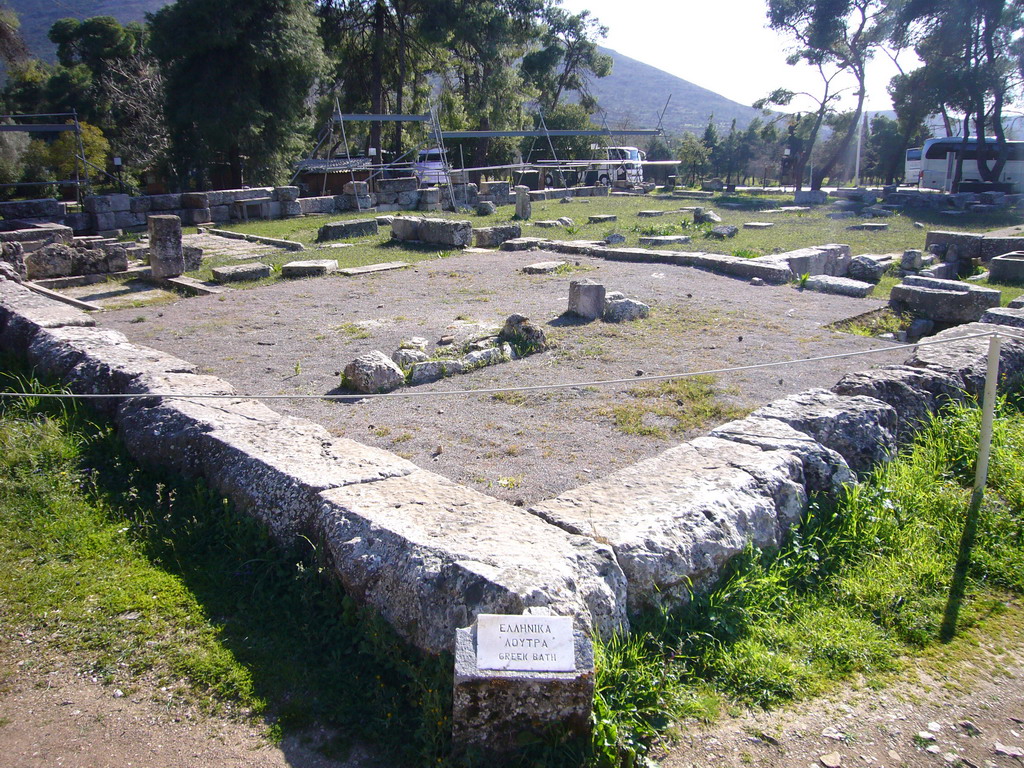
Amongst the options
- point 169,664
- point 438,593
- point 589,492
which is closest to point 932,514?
point 589,492

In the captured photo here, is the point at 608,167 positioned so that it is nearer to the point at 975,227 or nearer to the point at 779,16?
the point at 779,16

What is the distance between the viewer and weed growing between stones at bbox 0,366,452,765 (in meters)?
2.82

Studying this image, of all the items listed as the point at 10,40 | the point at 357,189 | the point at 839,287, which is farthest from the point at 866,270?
the point at 10,40

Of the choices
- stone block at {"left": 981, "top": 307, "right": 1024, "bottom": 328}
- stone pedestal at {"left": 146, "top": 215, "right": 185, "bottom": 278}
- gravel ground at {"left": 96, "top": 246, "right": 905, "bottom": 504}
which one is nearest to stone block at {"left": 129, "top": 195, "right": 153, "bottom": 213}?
stone pedestal at {"left": 146, "top": 215, "right": 185, "bottom": 278}

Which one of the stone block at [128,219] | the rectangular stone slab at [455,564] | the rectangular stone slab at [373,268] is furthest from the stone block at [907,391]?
the stone block at [128,219]

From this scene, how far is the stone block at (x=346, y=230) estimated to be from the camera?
1659cm

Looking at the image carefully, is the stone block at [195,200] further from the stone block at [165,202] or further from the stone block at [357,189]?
the stone block at [357,189]

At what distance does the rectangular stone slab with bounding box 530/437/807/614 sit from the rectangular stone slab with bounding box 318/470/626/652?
0.17m

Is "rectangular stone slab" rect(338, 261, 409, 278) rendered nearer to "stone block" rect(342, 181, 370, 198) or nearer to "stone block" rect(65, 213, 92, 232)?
"stone block" rect(65, 213, 92, 232)

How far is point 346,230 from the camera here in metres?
16.9

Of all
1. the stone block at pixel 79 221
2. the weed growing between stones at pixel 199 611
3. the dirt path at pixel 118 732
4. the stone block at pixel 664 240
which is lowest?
the dirt path at pixel 118 732

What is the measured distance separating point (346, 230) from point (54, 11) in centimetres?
12225

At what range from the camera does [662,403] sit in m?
6.17

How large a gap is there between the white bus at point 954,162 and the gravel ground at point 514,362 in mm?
25623
